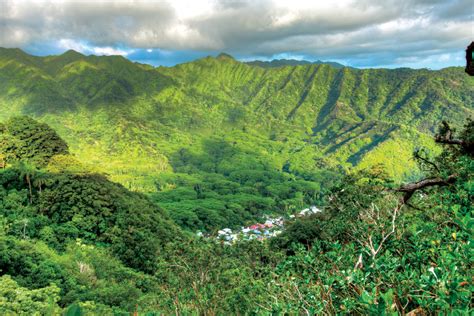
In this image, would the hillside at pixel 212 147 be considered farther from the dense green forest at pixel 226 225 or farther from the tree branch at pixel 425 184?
the tree branch at pixel 425 184

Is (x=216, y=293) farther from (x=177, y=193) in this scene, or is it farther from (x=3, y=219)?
(x=177, y=193)

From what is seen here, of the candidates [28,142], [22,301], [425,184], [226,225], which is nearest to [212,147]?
[226,225]

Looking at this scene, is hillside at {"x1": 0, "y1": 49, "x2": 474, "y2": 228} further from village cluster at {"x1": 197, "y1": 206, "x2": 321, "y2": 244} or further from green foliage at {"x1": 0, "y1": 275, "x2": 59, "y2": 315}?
green foliage at {"x1": 0, "y1": 275, "x2": 59, "y2": 315}

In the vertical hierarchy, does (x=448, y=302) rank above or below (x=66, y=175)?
above

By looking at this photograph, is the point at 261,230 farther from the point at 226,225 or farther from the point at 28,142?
the point at 28,142

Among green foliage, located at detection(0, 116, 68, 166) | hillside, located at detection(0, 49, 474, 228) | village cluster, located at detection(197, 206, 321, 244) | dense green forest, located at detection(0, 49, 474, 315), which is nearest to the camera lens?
dense green forest, located at detection(0, 49, 474, 315)

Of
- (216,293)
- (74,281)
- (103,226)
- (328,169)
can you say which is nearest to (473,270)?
(216,293)

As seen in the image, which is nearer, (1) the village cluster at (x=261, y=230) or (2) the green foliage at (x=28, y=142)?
(2) the green foliage at (x=28, y=142)

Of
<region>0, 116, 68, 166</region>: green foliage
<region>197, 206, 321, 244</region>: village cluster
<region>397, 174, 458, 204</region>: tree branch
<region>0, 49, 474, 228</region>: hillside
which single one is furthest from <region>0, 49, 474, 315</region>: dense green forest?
<region>197, 206, 321, 244</region>: village cluster

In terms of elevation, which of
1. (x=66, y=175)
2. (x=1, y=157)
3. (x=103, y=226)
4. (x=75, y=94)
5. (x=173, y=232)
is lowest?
(x=173, y=232)

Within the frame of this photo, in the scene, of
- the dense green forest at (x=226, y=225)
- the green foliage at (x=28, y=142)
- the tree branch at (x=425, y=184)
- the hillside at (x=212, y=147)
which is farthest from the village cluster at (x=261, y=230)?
the tree branch at (x=425, y=184)

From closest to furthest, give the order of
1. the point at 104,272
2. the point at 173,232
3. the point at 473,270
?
the point at 473,270 < the point at 104,272 < the point at 173,232
